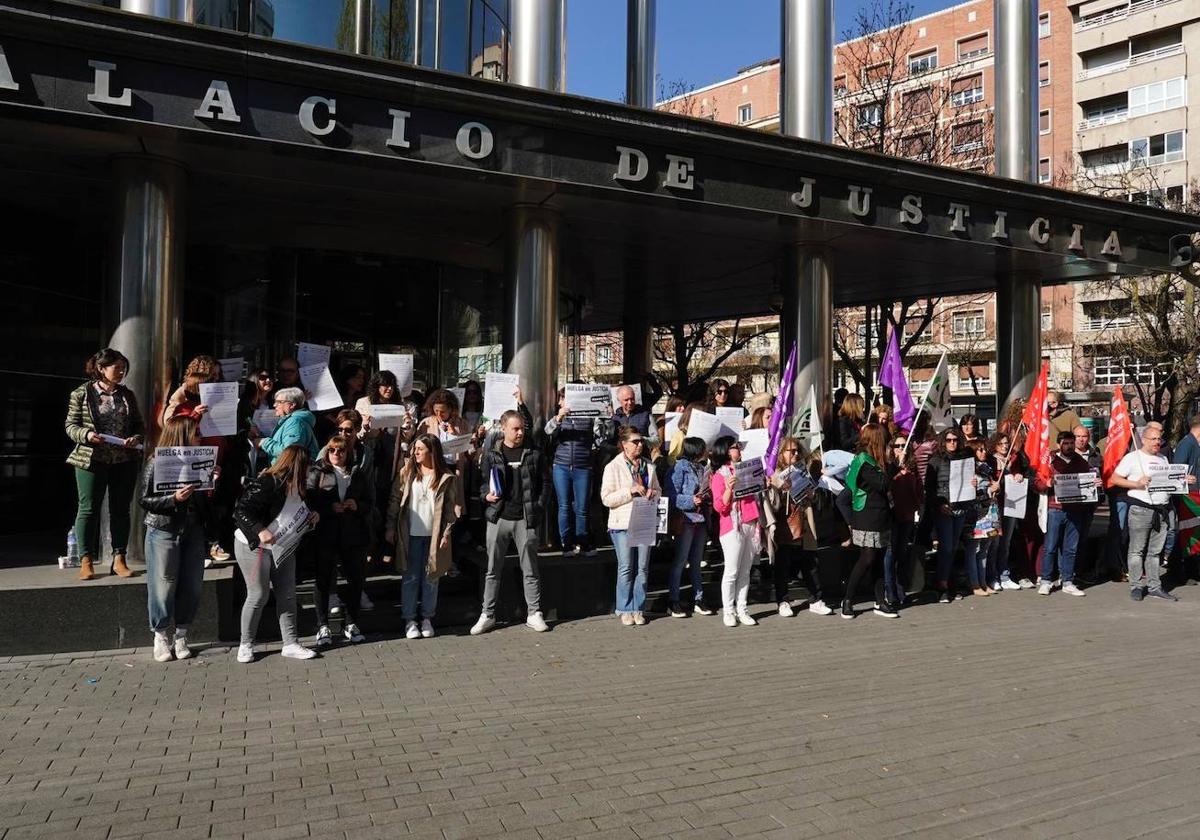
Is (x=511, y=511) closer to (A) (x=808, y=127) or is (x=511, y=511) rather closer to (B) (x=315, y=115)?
(B) (x=315, y=115)

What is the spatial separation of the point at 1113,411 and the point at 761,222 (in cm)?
505

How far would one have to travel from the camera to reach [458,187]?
9719mm

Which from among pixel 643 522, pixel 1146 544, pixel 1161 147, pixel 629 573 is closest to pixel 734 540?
pixel 643 522

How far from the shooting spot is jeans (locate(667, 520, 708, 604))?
891 centimetres

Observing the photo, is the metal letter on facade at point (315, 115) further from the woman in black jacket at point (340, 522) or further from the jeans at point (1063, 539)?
the jeans at point (1063, 539)

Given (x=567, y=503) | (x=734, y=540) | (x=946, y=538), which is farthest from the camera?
(x=946, y=538)

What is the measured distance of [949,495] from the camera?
9.94 metres

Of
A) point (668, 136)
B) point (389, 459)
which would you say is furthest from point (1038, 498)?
point (389, 459)

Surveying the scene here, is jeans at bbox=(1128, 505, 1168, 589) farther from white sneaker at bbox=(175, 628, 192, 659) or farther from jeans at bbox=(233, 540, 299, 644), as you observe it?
white sneaker at bbox=(175, 628, 192, 659)

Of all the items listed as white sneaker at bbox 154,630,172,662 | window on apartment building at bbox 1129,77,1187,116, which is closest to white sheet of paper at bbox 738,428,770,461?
white sneaker at bbox 154,630,172,662

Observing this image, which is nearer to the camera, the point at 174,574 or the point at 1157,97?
the point at 174,574

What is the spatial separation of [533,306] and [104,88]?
15.0 ft

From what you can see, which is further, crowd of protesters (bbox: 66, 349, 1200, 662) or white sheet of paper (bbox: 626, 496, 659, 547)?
white sheet of paper (bbox: 626, 496, 659, 547)

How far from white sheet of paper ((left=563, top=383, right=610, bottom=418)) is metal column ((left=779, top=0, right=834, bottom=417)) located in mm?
3958
